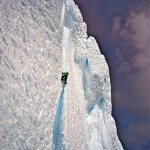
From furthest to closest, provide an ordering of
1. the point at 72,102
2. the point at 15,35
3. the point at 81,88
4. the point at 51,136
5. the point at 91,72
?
the point at 91,72
the point at 81,88
the point at 72,102
the point at 51,136
the point at 15,35

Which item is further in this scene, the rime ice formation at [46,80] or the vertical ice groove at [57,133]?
the vertical ice groove at [57,133]

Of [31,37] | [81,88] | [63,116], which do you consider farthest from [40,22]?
[81,88]

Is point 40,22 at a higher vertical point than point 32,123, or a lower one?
higher

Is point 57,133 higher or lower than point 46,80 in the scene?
lower

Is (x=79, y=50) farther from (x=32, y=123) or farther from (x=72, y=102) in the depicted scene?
(x=32, y=123)

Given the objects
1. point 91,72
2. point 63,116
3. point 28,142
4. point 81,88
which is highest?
point 91,72

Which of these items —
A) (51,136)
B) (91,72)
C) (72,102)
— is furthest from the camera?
(91,72)

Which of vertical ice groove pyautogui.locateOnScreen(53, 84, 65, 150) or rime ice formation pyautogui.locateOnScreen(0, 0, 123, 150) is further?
vertical ice groove pyautogui.locateOnScreen(53, 84, 65, 150)

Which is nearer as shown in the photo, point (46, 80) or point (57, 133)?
point (46, 80)
